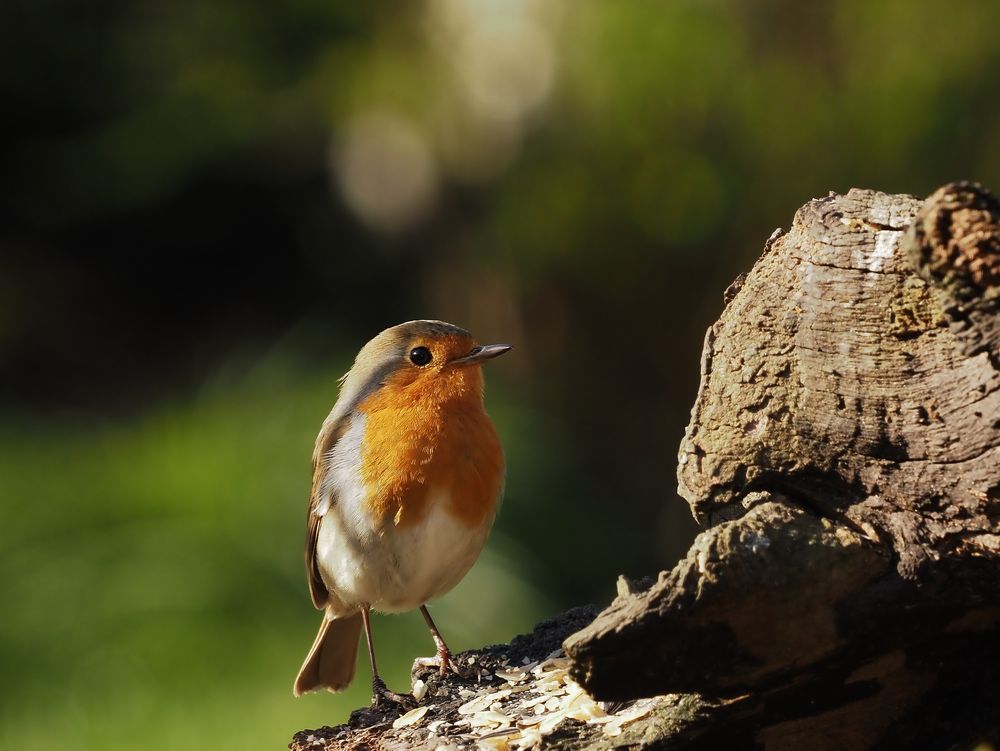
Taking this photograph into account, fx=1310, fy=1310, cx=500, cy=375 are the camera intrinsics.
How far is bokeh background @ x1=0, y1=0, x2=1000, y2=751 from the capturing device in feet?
18.7

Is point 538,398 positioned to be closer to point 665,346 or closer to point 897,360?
point 665,346

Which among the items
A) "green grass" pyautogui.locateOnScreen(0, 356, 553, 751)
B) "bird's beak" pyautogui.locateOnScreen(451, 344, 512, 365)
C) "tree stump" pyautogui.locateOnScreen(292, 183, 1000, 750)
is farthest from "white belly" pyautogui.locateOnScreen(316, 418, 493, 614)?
"green grass" pyautogui.locateOnScreen(0, 356, 553, 751)

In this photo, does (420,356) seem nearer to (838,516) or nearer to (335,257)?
(838,516)

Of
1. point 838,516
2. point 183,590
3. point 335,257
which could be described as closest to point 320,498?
point 838,516

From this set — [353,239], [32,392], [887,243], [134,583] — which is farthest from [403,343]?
[32,392]

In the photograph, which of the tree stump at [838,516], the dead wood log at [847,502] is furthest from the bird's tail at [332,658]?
the dead wood log at [847,502]

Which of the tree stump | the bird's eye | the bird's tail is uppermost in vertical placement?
the bird's eye

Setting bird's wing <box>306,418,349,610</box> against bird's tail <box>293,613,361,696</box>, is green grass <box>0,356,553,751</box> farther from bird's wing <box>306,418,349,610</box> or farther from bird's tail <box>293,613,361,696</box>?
bird's wing <box>306,418,349,610</box>

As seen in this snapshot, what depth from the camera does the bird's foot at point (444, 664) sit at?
107 inches

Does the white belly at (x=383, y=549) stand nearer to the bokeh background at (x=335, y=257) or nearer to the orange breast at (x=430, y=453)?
the orange breast at (x=430, y=453)

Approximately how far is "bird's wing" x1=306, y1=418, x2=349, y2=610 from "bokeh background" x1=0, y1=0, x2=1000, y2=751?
5.88ft

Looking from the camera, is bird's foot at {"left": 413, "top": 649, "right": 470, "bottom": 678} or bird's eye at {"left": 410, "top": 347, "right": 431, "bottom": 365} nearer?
bird's foot at {"left": 413, "top": 649, "right": 470, "bottom": 678}

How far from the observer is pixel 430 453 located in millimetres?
2936

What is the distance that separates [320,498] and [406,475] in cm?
32
